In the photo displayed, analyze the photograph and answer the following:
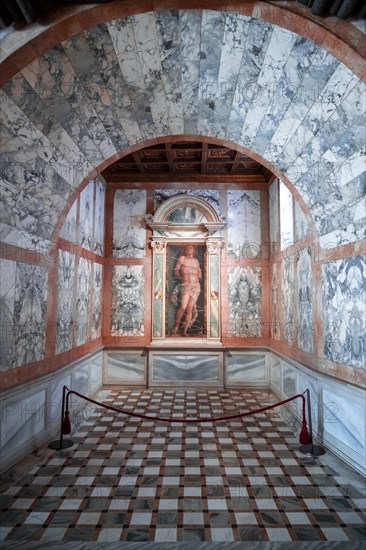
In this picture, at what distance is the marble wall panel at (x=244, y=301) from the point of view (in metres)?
10.6

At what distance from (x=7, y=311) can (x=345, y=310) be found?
5.31 metres

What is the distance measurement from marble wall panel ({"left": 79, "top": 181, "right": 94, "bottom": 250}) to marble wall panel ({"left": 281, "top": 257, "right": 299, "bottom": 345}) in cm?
526

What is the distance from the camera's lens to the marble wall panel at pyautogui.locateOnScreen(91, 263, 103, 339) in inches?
380

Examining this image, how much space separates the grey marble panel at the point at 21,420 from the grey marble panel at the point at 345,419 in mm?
5006

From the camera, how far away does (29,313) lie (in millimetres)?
5879

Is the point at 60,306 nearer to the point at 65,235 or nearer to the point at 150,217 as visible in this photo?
the point at 65,235

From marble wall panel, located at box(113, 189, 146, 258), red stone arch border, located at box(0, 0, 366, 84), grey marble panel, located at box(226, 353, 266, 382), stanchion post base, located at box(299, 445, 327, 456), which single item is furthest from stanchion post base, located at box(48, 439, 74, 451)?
marble wall panel, located at box(113, 189, 146, 258)

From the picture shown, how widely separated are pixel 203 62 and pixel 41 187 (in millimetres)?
3225

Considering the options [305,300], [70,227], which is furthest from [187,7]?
[305,300]

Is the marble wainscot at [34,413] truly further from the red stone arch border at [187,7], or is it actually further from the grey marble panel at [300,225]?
the grey marble panel at [300,225]

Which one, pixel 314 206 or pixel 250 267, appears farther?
pixel 250 267

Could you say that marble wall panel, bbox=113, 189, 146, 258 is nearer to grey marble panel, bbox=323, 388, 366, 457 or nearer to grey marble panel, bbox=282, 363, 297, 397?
grey marble panel, bbox=282, 363, 297, 397

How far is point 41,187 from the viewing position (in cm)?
577

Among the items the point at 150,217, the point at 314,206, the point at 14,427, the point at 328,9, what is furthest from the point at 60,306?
the point at 328,9
